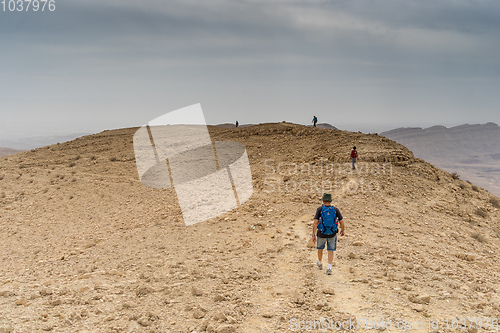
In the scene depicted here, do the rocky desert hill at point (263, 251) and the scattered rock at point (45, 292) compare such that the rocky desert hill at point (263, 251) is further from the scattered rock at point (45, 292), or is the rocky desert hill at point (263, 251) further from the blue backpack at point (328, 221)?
the blue backpack at point (328, 221)

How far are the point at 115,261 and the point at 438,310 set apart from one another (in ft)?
24.5

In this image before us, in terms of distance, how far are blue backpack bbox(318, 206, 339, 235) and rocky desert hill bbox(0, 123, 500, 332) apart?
93 cm

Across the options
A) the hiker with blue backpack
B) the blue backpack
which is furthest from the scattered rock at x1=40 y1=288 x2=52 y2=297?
the blue backpack

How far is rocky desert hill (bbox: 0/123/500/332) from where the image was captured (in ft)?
17.4

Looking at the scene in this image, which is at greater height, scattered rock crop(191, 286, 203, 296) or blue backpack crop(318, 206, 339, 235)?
blue backpack crop(318, 206, 339, 235)

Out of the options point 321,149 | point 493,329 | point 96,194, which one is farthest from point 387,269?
point 96,194

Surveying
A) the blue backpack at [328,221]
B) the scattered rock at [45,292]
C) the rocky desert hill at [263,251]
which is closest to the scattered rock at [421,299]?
the rocky desert hill at [263,251]

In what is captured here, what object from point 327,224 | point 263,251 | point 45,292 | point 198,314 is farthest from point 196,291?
point 45,292

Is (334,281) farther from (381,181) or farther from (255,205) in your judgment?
(381,181)

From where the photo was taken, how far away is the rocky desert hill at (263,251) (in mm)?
5293

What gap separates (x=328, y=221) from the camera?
645cm

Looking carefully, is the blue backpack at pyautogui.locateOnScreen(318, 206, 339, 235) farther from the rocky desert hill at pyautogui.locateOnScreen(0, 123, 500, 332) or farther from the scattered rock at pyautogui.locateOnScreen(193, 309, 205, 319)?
the scattered rock at pyautogui.locateOnScreen(193, 309, 205, 319)

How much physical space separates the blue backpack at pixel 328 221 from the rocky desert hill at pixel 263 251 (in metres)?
0.93

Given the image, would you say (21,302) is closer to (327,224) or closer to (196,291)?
(196,291)
